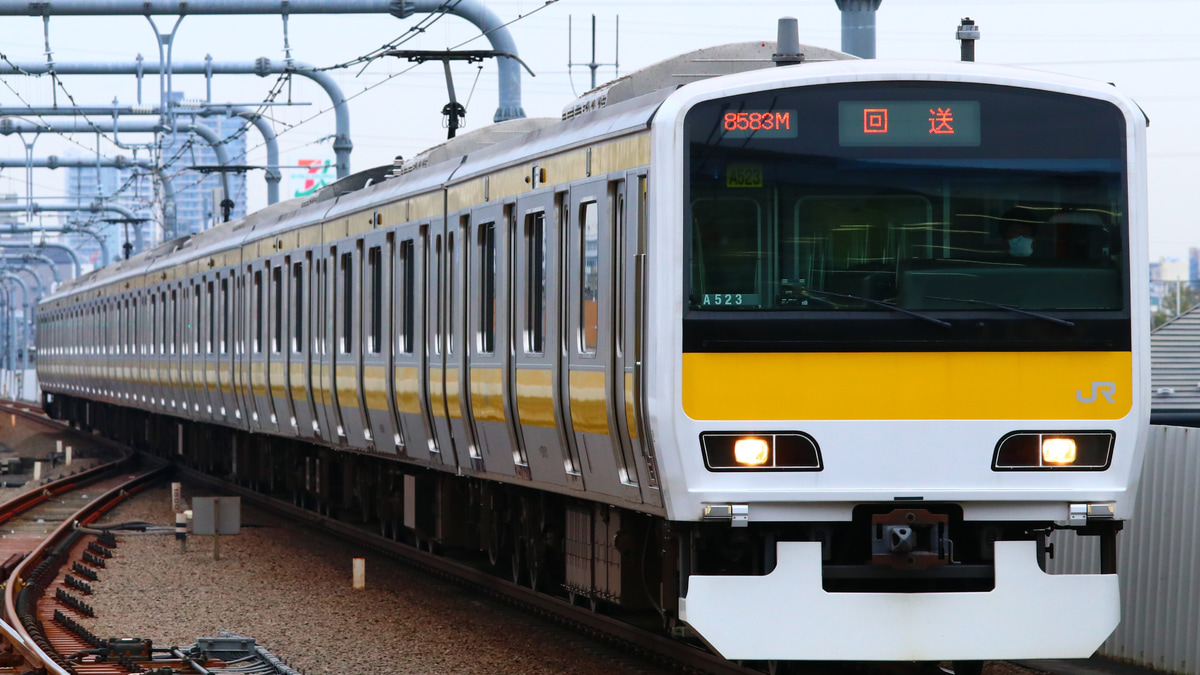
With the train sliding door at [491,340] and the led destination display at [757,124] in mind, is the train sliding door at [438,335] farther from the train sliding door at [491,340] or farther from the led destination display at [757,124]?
the led destination display at [757,124]

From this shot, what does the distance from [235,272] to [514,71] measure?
6.46 metres

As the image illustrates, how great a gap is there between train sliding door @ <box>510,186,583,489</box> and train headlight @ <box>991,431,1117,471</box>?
2741 millimetres

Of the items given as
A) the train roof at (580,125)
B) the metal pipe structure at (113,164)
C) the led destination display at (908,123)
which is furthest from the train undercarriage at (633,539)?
the metal pipe structure at (113,164)

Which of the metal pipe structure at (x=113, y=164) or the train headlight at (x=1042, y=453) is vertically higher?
the metal pipe structure at (x=113, y=164)

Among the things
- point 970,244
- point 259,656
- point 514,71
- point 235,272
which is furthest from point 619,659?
point 235,272

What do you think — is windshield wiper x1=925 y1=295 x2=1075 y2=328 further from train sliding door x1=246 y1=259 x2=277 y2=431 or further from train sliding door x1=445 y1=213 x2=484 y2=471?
train sliding door x1=246 y1=259 x2=277 y2=431

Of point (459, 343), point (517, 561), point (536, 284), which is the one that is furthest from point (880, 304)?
point (517, 561)

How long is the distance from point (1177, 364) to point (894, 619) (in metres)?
14.2

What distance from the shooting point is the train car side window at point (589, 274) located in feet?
31.2

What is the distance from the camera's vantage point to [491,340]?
1171 centimetres

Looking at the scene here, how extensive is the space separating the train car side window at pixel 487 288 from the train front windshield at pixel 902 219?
362 cm

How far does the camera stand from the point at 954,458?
8164mm

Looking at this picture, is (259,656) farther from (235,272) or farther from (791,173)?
(235,272)

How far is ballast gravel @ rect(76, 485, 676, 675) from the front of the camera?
11000mm
